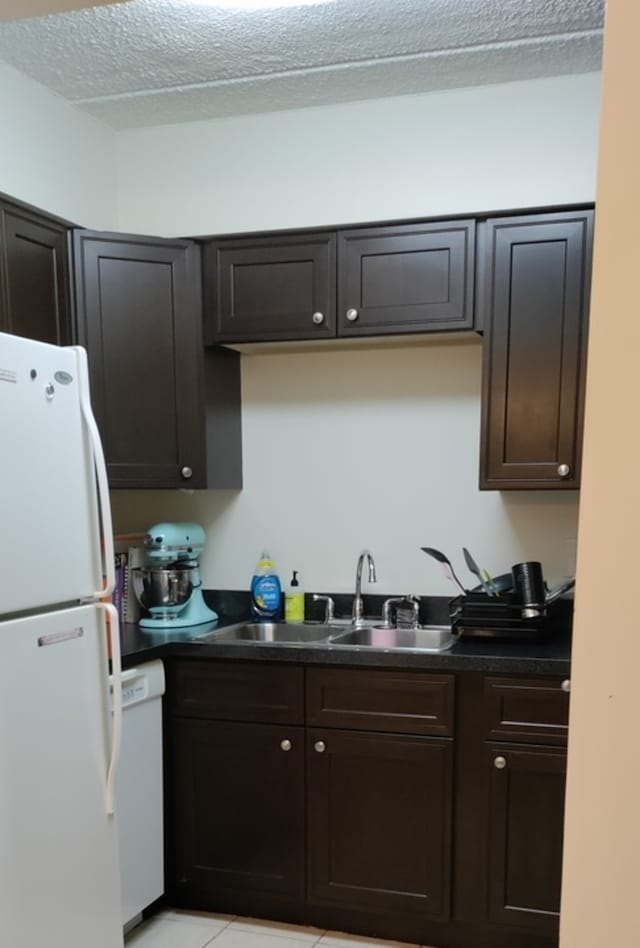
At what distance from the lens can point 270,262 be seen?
244 centimetres

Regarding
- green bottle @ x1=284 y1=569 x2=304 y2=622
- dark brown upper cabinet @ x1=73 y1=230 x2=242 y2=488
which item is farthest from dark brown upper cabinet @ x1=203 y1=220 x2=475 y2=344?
green bottle @ x1=284 y1=569 x2=304 y2=622

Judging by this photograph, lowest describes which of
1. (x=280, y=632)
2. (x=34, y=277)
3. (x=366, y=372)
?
(x=280, y=632)

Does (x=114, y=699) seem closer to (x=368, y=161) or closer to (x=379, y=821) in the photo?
(x=379, y=821)

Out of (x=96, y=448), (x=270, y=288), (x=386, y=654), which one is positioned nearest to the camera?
(x=96, y=448)

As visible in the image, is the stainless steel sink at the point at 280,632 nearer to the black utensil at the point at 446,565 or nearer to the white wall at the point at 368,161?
the black utensil at the point at 446,565

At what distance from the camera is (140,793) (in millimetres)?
2176

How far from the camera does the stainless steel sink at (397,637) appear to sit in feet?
8.22

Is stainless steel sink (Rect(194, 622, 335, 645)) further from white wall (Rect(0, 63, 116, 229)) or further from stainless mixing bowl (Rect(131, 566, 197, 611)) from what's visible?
Result: white wall (Rect(0, 63, 116, 229))

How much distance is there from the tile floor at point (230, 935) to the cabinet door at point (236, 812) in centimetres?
5

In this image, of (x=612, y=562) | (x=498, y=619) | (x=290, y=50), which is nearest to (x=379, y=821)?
(x=498, y=619)

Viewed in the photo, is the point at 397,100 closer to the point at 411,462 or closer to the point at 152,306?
the point at 152,306

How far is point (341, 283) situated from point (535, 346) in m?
0.71

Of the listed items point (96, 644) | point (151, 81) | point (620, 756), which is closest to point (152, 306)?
point (151, 81)

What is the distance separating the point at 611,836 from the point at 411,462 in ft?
6.54
